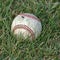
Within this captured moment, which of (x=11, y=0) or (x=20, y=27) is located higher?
(x=11, y=0)

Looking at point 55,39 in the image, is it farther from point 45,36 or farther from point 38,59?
point 38,59

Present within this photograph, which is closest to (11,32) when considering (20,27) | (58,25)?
(20,27)

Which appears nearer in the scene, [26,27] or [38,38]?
[26,27]

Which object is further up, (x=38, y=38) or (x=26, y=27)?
(x=26, y=27)
